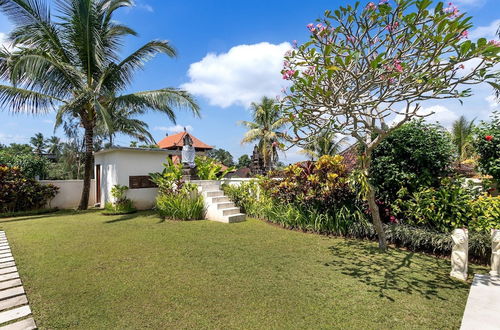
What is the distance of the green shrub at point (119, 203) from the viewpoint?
9.30 m

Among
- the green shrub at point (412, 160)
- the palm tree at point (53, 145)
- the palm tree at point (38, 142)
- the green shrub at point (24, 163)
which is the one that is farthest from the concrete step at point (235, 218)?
the palm tree at point (38, 142)

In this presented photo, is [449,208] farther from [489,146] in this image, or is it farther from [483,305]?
[483,305]

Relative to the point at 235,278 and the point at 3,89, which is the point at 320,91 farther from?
the point at 3,89

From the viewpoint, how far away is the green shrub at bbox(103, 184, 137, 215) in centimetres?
930

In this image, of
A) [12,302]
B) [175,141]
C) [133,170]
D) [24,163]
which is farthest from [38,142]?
[12,302]

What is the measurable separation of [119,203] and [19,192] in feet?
12.4

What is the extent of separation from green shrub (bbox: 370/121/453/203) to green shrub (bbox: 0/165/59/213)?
1200 centimetres

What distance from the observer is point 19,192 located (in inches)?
371

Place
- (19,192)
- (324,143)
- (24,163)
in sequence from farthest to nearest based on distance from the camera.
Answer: (324,143) → (24,163) → (19,192)

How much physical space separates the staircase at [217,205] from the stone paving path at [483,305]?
18.3 ft

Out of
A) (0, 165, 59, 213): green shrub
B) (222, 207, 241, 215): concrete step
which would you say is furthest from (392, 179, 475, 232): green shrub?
(0, 165, 59, 213): green shrub

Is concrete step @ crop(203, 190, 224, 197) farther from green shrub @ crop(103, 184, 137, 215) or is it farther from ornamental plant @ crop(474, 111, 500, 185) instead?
ornamental plant @ crop(474, 111, 500, 185)

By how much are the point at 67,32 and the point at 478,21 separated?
12021 millimetres

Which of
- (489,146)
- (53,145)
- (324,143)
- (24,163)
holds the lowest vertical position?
(489,146)
